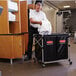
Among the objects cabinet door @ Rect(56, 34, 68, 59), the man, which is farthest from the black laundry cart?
the man

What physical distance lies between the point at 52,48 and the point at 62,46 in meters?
0.27

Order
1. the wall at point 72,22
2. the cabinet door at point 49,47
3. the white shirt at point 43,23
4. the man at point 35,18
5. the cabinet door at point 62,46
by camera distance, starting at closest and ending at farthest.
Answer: the cabinet door at point 49,47 → the cabinet door at point 62,46 → the white shirt at point 43,23 → the man at point 35,18 → the wall at point 72,22

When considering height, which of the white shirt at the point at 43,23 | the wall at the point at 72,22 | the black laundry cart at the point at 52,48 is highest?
the wall at the point at 72,22

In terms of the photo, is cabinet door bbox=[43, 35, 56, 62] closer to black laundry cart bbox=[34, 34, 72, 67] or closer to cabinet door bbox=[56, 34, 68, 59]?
black laundry cart bbox=[34, 34, 72, 67]

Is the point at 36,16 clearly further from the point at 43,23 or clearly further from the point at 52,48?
the point at 52,48

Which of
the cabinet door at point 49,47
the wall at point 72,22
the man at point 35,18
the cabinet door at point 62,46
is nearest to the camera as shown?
the cabinet door at point 49,47

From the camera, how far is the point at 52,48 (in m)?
3.43

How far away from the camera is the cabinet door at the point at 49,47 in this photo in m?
3.36

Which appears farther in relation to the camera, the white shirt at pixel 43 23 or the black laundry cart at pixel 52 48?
the white shirt at pixel 43 23

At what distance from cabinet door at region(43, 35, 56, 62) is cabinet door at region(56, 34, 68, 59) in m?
0.11

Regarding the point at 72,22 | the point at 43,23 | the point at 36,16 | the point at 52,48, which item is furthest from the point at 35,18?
the point at 72,22

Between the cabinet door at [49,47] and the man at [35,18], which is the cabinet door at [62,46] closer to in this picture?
the cabinet door at [49,47]

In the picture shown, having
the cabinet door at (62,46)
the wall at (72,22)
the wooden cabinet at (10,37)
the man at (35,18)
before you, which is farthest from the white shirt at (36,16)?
the wall at (72,22)

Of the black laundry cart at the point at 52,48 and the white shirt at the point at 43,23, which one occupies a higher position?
the white shirt at the point at 43,23
